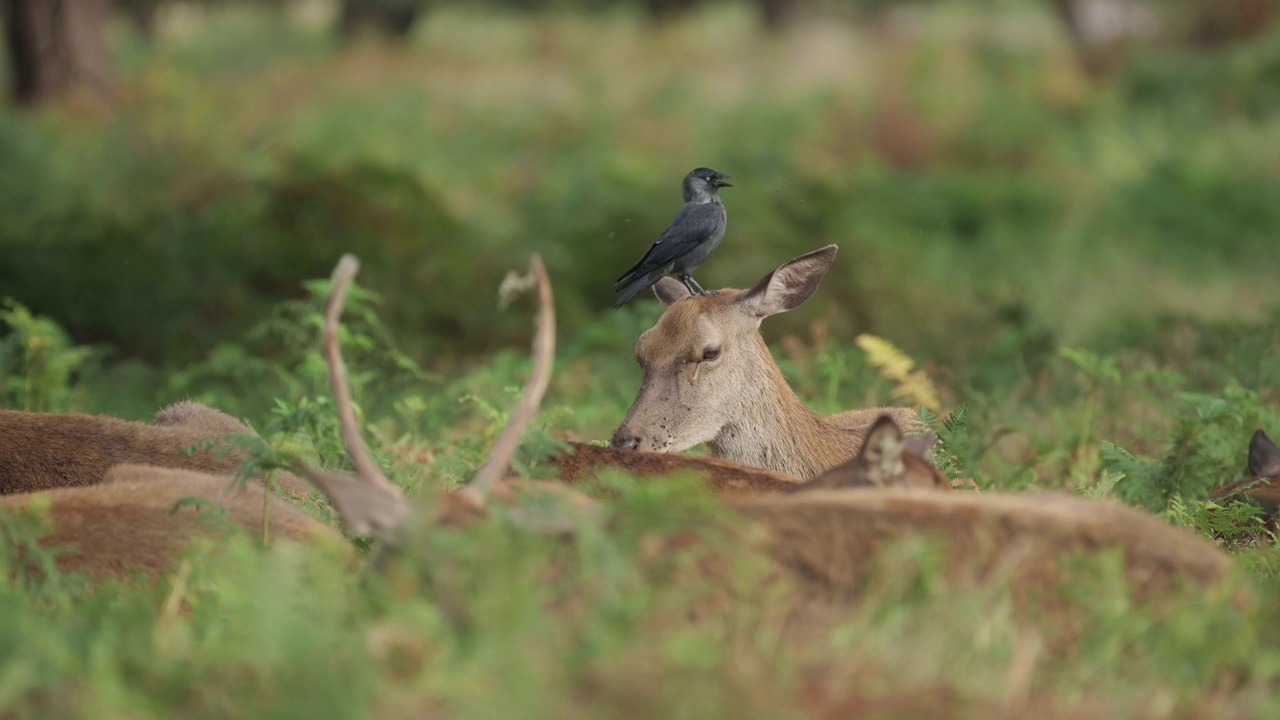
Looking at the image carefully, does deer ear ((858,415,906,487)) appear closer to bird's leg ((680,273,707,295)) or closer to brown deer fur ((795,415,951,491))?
brown deer fur ((795,415,951,491))

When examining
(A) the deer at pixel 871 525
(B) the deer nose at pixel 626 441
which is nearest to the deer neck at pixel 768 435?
(B) the deer nose at pixel 626 441

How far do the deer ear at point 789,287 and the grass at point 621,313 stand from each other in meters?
0.92

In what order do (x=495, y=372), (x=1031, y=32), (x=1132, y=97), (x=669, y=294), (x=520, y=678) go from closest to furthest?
(x=520, y=678) → (x=669, y=294) → (x=495, y=372) → (x=1132, y=97) → (x=1031, y=32)

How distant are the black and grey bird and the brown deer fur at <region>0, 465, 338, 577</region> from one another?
196cm

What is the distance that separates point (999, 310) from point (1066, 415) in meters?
2.05

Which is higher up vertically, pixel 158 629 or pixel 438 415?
pixel 158 629

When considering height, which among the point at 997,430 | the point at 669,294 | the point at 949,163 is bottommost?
the point at 949,163

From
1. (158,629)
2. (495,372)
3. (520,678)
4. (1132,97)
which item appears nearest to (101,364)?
(495,372)

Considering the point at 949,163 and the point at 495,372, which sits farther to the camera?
the point at 949,163

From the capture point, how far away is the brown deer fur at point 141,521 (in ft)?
15.8

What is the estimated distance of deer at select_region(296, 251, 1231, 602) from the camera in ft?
13.3

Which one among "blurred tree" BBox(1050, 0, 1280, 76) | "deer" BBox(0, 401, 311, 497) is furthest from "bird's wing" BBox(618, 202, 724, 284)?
"blurred tree" BBox(1050, 0, 1280, 76)

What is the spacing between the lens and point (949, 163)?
1970 cm

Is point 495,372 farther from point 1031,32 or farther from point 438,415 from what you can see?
point 1031,32
